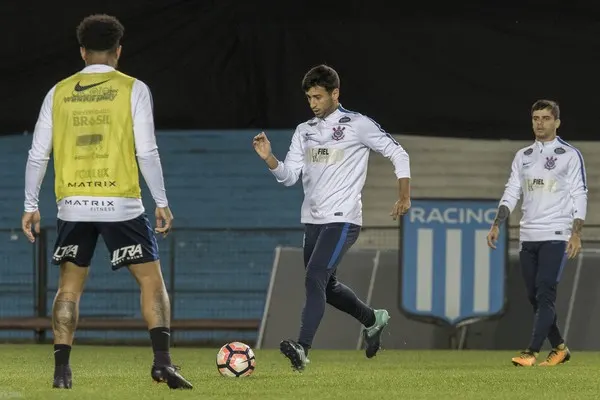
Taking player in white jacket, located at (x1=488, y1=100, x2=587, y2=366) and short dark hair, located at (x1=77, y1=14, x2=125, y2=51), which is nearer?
short dark hair, located at (x1=77, y1=14, x2=125, y2=51)

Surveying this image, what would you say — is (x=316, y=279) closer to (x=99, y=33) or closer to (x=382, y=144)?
(x=382, y=144)

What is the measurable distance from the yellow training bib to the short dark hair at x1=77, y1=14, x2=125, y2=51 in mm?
161

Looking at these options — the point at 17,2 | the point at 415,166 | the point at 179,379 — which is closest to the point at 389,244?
the point at 415,166

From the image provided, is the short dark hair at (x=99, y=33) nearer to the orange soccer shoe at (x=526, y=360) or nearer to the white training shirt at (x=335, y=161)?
the white training shirt at (x=335, y=161)

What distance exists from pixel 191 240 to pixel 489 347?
14.1 ft

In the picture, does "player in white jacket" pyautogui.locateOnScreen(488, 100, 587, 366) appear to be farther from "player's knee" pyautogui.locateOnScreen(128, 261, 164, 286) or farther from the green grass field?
"player's knee" pyautogui.locateOnScreen(128, 261, 164, 286)

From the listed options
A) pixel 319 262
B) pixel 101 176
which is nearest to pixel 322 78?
pixel 319 262

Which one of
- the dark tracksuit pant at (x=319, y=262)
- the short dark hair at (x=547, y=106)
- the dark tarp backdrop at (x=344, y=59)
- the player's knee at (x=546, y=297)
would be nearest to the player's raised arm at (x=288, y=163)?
the dark tracksuit pant at (x=319, y=262)

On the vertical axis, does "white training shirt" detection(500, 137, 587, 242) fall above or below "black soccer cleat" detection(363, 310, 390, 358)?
above

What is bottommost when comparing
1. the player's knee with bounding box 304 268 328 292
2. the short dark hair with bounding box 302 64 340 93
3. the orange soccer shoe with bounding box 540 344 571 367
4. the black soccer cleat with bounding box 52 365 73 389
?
the orange soccer shoe with bounding box 540 344 571 367

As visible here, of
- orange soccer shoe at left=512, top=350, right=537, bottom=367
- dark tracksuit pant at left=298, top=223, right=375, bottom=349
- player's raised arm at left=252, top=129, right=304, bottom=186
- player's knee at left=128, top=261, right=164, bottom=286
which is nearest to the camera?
player's knee at left=128, top=261, right=164, bottom=286

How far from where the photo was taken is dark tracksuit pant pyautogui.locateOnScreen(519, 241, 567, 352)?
12766 mm

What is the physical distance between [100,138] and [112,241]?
575 mm

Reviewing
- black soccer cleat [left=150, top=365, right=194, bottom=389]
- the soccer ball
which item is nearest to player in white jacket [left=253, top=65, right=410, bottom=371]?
the soccer ball
